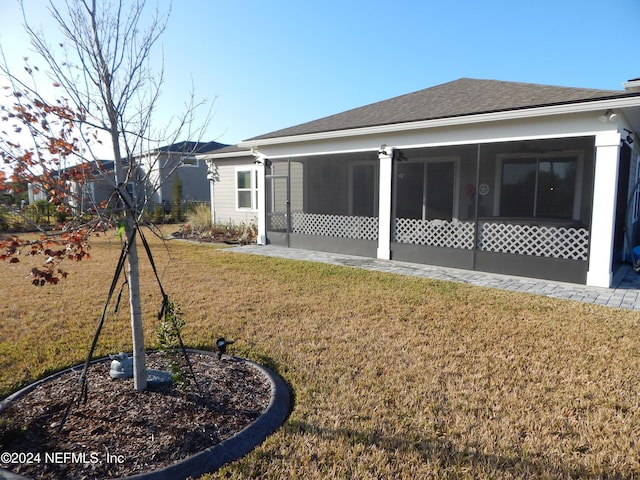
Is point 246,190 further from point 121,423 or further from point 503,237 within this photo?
point 121,423

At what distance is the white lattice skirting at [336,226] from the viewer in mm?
10109

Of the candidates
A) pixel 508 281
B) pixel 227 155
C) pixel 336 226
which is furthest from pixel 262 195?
pixel 508 281

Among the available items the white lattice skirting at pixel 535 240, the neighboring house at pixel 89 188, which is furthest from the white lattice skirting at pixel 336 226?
the neighboring house at pixel 89 188

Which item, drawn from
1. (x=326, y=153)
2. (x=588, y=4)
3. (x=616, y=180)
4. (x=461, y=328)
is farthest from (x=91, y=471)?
(x=588, y=4)

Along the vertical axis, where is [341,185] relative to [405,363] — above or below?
above

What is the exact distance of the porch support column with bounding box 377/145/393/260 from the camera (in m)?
9.22

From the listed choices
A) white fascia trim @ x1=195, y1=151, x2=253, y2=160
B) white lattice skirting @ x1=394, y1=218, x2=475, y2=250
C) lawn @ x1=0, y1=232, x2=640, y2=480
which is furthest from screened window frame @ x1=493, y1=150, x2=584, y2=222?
white fascia trim @ x1=195, y1=151, x2=253, y2=160

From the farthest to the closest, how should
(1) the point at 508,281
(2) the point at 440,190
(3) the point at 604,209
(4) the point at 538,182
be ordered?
(2) the point at 440,190
(4) the point at 538,182
(1) the point at 508,281
(3) the point at 604,209

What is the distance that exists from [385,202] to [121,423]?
25.3ft

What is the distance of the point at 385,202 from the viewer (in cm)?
936

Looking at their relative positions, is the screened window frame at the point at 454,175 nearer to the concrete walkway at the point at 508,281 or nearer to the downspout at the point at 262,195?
the concrete walkway at the point at 508,281

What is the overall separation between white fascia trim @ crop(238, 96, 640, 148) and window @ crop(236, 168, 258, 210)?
3.30m

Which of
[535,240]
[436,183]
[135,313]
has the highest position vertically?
[436,183]

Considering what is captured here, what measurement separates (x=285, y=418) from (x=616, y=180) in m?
A: 6.82
